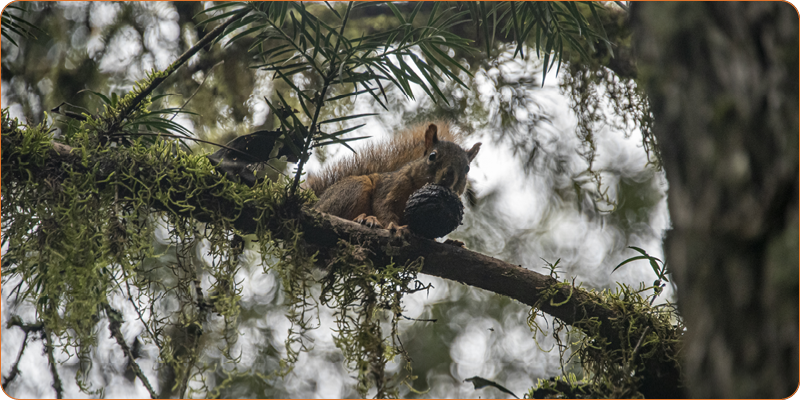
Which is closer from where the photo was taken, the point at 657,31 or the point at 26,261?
the point at 657,31

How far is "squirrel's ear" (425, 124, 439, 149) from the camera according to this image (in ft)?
9.47

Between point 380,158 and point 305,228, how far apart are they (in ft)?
4.40

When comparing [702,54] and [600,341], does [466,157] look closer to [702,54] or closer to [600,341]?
[600,341]

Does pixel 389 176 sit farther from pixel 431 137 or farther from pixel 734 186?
pixel 734 186

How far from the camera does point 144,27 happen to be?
11.9 ft

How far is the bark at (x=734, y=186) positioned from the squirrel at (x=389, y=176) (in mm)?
1418

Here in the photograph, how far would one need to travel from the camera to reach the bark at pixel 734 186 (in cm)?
69

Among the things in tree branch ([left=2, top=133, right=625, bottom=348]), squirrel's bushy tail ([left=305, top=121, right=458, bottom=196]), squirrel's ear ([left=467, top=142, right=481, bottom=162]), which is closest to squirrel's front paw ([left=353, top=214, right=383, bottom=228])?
tree branch ([left=2, top=133, right=625, bottom=348])

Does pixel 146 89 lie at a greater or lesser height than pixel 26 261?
greater

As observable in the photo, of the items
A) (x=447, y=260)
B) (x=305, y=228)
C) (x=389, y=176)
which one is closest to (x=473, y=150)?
(x=389, y=176)

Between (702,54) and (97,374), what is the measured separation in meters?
3.57

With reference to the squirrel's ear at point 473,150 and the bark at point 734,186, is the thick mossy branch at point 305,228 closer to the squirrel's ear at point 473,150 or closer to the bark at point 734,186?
the bark at point 734,186

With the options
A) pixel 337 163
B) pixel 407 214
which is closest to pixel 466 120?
pixel 337 163

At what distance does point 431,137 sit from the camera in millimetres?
2920
